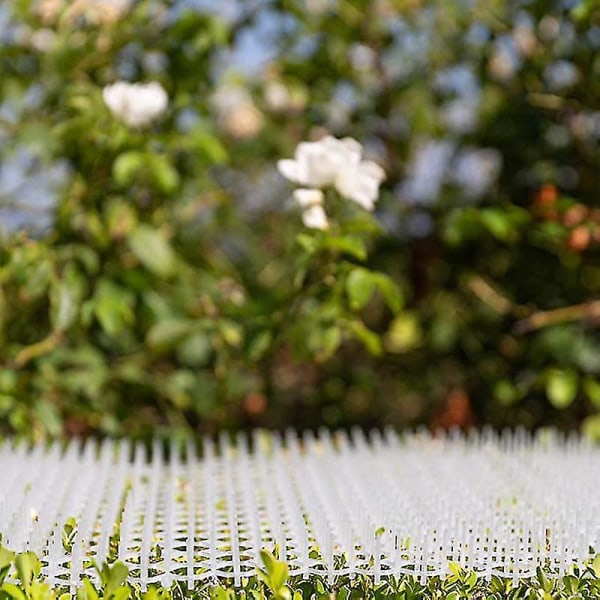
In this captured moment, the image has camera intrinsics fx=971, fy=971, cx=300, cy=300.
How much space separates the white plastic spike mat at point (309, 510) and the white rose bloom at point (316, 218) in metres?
0.54

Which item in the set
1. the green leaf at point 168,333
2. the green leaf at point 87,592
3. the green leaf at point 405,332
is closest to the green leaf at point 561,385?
the green leaf at point 405,332

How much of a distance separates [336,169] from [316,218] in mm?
119

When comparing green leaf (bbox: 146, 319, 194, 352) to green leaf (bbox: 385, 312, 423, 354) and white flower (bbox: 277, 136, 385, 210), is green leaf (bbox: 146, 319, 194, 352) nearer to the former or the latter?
white flower (bbox: 277, 136, 385, 210)

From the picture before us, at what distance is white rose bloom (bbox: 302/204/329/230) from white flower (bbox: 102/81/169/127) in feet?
1.77

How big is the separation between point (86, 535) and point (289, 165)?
3.46 ft

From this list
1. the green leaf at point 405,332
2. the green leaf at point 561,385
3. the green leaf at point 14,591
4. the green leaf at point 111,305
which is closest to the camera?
the green leaf at point 14,591

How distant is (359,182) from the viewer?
2.20 m

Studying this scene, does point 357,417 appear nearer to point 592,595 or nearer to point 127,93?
point 127,93

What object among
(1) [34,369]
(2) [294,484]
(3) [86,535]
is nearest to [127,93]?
(1) [34,369]

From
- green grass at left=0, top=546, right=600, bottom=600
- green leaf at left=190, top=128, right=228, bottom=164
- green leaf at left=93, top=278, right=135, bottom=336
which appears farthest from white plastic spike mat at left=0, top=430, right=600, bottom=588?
green leaf at left=190, top=128, right=228, bottom=164

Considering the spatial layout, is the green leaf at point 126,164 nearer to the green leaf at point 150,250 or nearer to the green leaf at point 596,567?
the green leaf at point 150,250

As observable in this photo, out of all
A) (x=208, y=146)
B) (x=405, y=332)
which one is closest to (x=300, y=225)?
(x=405, y=332)

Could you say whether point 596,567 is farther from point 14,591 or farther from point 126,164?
point 126,164

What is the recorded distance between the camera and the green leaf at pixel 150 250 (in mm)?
2656
